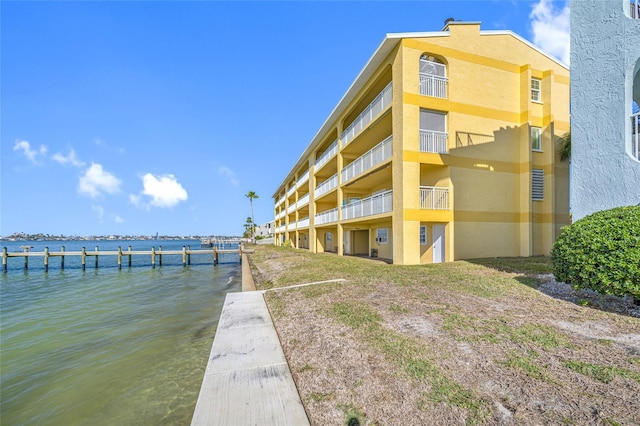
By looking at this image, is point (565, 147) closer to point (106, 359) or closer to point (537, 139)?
point (537, 139)

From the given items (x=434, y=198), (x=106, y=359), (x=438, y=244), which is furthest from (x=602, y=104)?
(x=106, y=359)

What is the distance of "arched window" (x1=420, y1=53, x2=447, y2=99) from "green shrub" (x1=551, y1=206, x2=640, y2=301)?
10.8 m

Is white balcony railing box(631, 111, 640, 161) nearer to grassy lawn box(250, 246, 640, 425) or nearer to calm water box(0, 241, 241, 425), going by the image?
grassy lawn box(250, 246, 640, 425)

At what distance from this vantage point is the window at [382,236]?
2073cm

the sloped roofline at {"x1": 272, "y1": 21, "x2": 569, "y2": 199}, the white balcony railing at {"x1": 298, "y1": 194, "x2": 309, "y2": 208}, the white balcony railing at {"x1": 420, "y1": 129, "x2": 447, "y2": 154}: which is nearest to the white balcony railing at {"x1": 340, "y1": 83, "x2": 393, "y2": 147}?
the sloped roofline at {"x1": 272, "y1": 21, "x2": 569, "y2": 199}

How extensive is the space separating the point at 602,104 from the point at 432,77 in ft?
27.9

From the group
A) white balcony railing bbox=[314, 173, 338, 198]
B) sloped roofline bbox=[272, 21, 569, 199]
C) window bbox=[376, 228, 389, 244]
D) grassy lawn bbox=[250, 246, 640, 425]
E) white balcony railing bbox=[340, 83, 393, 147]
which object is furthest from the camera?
white balcony railing bbox=[314, 173, 338, 198]

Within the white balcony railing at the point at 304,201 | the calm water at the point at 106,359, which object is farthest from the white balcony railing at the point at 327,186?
the calm water at the point at 106,359

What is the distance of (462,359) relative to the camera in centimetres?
407

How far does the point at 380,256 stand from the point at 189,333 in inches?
601

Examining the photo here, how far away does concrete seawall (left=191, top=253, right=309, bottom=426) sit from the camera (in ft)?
11.1

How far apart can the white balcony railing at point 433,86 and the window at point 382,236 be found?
9452mm

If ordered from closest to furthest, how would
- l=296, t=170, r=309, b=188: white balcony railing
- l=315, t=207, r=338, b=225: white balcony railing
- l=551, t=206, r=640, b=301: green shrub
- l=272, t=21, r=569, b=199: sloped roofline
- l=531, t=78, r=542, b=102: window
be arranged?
l=551, t=206, r=640, b=301: green shrub < l=272, t=21, r=569, b=199: sloped roofline < l=531, t=78, r=542, b=102: window < l=315, t=207, r=338, b=225: white balcony railing < l=296, t=170, r=309, b=188: white balcony railing

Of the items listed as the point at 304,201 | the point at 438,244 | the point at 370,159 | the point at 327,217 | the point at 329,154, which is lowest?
the point at 438,244
